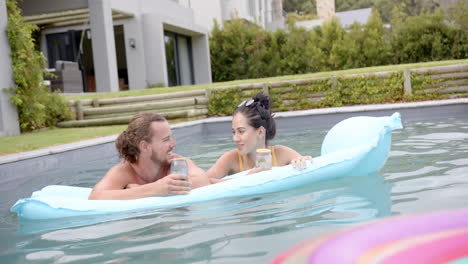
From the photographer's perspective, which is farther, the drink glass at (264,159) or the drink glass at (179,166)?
the drink glass at (264,159)

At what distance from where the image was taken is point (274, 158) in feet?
14.9

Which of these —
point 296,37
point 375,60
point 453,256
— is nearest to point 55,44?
point 296,37

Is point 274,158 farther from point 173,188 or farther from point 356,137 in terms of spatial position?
point 173,188

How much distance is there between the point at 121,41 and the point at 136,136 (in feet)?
59.8

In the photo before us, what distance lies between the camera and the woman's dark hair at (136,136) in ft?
12.2

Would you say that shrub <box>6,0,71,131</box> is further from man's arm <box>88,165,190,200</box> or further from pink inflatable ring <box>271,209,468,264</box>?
pink inflatable ring <box>271,209,468,264</box>

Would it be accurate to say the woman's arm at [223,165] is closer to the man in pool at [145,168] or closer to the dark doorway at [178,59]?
the man in pool at [145,168]

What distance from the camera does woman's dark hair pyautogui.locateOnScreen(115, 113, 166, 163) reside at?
3.71m

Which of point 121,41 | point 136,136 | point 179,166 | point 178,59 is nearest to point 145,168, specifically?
point 136,136

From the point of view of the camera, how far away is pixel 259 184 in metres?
3.80

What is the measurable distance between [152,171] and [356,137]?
1.68 meters

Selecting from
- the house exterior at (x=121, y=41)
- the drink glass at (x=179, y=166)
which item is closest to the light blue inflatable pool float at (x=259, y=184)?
the drink glass at (x=179, y=166)

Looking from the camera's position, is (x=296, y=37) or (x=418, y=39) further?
A: (x=296, y=37)

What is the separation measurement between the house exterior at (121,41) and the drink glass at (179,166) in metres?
11.9
